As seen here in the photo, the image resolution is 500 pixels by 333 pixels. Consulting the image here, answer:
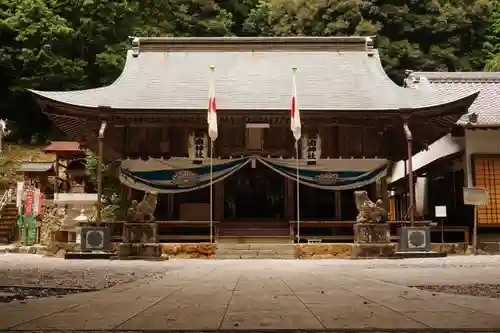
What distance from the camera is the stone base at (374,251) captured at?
616 inches

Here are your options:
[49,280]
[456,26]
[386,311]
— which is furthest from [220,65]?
[456,26]

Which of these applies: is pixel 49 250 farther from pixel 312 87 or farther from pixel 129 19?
pixel 129 19

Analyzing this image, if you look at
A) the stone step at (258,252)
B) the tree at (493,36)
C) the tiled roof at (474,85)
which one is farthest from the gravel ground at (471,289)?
the tree at (493,36)

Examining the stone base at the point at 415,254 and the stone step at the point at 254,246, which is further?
the stone step at the point at 254,246

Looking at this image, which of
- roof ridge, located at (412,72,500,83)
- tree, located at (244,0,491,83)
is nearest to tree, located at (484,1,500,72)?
tree, located at (244,0,491,83)

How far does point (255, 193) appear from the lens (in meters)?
20.5

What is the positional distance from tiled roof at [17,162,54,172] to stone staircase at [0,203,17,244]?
3.80 metres

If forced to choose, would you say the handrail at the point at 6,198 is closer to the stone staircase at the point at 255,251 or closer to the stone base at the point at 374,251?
the stone staircase at the point at 255,251

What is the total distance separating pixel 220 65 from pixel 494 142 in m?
11.6

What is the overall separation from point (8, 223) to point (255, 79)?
15.4 meters

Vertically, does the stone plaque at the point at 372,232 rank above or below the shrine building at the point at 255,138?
below

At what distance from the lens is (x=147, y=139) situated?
20125 mm

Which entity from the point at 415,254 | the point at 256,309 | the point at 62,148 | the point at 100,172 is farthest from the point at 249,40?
the point at 256,309

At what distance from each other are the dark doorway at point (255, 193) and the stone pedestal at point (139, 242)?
4.84 meters
